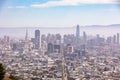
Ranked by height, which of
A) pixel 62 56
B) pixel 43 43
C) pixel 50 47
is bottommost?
pixel 62 56

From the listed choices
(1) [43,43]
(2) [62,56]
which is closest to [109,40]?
A: (2) [62,56]

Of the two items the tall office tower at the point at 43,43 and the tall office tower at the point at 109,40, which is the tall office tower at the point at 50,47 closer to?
the tall office tower at the point at 43,43

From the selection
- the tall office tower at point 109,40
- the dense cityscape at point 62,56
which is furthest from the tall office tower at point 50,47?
the tall office tower at point 109,40

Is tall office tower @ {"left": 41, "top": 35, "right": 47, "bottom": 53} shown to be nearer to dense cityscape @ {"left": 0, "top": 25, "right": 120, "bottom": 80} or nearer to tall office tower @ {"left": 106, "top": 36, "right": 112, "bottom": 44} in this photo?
dense cityscape @ {"left": 0, "top": 25, "right": 120, "bottom": 80}

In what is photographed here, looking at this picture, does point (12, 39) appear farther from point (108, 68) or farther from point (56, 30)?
point (108, 68)

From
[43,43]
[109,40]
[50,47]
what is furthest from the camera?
[43,43]

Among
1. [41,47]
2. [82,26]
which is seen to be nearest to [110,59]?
[82,26]

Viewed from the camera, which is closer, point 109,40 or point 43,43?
point 109,40

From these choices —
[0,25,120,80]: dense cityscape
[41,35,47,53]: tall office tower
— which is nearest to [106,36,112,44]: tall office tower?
[0,25,120,80]: dense cityscape

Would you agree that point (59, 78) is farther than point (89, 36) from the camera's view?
No

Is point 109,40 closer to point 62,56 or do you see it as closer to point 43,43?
point 62,56
